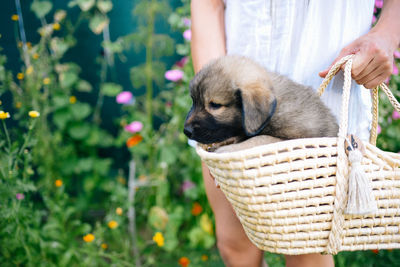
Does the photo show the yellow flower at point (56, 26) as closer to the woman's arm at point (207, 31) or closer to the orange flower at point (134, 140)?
the orange flower at point (134, 140)

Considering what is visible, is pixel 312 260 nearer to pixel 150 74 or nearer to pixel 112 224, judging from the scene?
pixel 112 224

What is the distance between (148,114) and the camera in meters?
3.49

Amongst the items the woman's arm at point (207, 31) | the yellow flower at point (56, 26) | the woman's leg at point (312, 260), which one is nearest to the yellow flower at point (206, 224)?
the woman's leg at point (312, 260)

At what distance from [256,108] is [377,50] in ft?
1.82

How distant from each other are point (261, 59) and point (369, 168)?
850mm

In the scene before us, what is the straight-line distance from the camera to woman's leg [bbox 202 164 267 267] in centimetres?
192

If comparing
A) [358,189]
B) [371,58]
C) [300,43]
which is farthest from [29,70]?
[358,189]

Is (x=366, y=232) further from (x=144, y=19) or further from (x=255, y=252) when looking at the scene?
(x=144, y=19)

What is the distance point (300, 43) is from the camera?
67.0 inches

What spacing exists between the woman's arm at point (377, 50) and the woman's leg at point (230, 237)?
876mm

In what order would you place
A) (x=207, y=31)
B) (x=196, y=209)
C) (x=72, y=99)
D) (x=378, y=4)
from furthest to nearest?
(x=72, y=99)
(x=196, y=209)
(x=378, y=4)
(x=207, y=31)

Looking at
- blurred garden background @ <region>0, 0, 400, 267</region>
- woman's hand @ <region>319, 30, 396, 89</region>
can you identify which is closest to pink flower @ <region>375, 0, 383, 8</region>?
blurred garden background @ <region>0, 0, 400, 267</region>

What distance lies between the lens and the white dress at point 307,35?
5.40 ft

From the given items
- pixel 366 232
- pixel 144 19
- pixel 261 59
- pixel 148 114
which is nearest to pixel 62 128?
pixel 148 114
